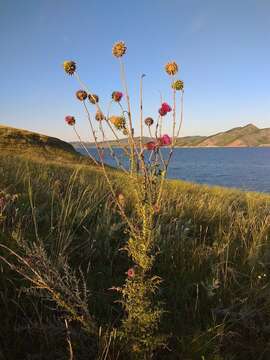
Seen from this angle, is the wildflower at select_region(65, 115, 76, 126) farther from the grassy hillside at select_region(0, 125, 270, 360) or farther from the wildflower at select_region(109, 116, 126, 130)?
the grassy hillside at select_region(0, 125, 270, 360)

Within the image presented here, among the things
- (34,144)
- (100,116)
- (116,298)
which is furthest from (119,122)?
(34,144)

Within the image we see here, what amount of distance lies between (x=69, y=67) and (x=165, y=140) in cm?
88

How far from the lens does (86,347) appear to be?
238cm

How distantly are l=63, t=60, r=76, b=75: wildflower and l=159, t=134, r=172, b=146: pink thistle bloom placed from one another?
32.3 inches

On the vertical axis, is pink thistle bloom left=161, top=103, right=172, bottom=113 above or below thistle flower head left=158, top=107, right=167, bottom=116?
above

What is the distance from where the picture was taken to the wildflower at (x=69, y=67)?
8.34 ft

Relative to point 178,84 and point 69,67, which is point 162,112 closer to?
point 178,84

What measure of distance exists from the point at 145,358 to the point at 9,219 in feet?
7.24

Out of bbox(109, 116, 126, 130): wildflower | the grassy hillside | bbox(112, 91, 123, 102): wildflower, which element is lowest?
the grassy hillside

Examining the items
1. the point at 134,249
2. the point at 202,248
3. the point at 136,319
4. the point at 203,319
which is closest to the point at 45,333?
the point at 136,319

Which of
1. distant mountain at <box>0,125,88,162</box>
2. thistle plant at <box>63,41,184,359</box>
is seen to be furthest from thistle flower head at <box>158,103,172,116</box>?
distant mountain at <box>0,125,88,162</box>

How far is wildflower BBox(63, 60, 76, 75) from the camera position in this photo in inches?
100

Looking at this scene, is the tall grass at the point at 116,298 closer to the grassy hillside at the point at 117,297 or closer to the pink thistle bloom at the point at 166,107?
the grassy hillside at the point at 117,297

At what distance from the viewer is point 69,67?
2.55 meters
